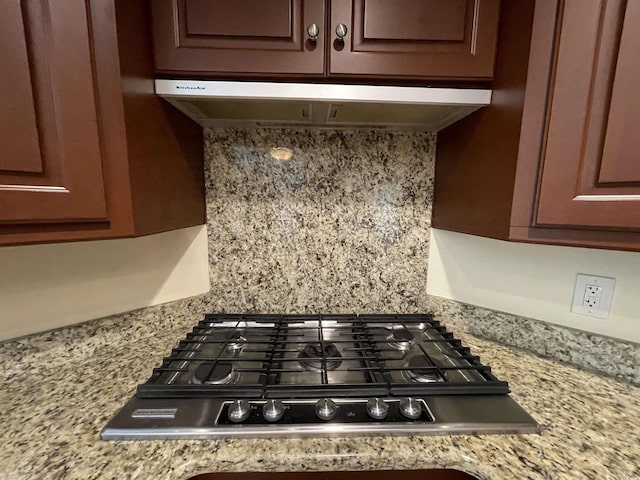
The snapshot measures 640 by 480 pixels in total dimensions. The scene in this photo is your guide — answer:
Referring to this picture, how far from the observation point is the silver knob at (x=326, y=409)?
22.7 inches

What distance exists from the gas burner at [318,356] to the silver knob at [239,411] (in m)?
0.19

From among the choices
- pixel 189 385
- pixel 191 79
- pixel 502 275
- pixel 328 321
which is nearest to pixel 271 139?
pixel 191 79

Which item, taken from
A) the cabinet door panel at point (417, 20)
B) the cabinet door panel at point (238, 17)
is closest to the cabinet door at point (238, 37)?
the cabinet door panel at point (238, 17)

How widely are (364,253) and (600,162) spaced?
0.69 metres

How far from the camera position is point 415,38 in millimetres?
691

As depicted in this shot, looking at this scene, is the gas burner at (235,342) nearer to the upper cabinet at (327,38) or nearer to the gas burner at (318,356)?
the gas burner at (318,356)

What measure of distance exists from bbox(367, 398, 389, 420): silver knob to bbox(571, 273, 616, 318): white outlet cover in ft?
2.25

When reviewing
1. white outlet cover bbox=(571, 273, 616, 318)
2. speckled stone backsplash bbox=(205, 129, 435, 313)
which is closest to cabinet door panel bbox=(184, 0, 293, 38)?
speckled stone backsplash bbox=(205, 129, 435, 313)

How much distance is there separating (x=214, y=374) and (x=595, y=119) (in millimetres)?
1019

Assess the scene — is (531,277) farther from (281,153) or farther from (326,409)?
(281,153)

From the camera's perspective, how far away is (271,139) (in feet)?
3.43

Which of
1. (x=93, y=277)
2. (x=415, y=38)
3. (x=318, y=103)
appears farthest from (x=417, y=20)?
(x=93, y=277)

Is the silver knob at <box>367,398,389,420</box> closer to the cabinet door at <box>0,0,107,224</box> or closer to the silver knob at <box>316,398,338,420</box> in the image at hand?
the silver knob at <box>316,398,338,420</box>

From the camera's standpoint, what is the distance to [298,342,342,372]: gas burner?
0.77m
